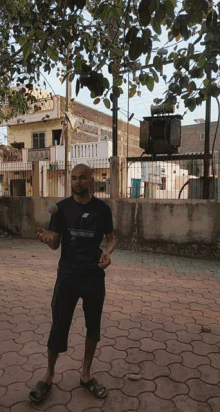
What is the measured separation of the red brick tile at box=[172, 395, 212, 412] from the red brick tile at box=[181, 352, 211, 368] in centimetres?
48

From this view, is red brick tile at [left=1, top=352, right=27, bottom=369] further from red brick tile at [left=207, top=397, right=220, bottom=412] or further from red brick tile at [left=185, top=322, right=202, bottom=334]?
red brick tile at [left=185, top=322, right=202, bottom=334]

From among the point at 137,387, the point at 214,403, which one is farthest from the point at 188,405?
the point at 137,387

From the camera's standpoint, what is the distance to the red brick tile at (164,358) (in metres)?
2.79

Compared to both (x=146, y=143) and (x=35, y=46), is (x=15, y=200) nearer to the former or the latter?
(x=146, y=143)

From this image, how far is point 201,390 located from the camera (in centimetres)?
239

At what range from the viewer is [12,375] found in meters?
2.55

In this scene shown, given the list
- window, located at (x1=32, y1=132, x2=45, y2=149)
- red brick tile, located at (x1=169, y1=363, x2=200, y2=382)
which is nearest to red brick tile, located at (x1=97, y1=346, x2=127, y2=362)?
red brick tile, located at (x1=169, y1=363, x2=200, y2=382)

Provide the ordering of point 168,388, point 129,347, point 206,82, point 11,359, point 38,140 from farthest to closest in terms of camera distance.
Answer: point 38,140 → point 206,82 → point 129,347 → point 11,359 → point 168,388

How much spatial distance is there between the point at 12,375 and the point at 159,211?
609cm

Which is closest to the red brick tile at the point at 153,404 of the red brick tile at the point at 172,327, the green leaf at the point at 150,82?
the red brick tile at the point at 172,327

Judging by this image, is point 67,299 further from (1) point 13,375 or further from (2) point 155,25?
(2) point 155,25

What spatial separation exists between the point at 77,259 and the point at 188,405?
1350mm

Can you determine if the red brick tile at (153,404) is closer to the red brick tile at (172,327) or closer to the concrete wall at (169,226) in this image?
the red brick tile at (172,327)

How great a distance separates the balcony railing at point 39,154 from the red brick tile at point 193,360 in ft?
65.7
